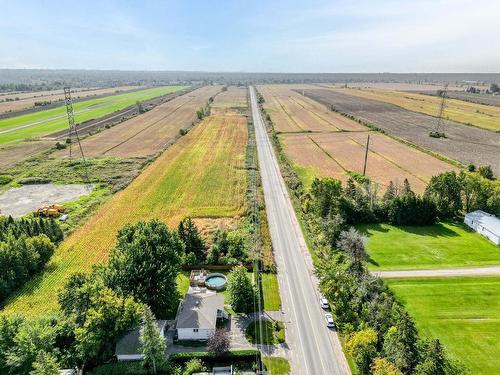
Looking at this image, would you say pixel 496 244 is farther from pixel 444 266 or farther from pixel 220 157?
pixel 220 157

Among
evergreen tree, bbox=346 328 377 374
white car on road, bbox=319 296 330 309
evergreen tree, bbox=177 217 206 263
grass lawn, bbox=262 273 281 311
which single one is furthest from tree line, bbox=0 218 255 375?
evergreen tree, bbox=346 328 377 374

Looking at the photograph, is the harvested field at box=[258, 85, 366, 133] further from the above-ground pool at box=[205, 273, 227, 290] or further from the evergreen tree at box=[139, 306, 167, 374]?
the evergreen tree at box=[139, 306, 167, 374]

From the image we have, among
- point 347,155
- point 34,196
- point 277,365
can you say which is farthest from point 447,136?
point 34,196

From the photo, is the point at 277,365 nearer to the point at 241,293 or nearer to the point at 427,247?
the point at 241,293

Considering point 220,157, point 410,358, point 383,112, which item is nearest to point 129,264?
point 410,358

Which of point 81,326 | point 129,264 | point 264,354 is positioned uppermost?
point 129,264

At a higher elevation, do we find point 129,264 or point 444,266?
point 129,264

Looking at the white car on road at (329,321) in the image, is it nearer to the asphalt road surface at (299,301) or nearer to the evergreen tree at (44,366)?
the asphalt road surface at (299,301)
